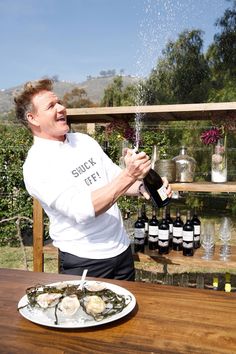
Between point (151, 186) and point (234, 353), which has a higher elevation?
point (151, 186)

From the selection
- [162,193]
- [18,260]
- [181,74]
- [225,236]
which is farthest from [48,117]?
[181,74]

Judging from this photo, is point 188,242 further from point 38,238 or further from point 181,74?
point 181,74

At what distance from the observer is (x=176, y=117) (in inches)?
106

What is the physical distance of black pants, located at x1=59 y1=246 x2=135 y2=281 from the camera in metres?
1.64

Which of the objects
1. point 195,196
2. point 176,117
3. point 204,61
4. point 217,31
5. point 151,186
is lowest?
point 195,196

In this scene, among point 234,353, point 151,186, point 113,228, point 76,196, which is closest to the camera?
point 234,353

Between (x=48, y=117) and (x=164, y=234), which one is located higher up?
(x=48, y=117)

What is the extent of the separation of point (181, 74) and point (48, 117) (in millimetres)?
4910

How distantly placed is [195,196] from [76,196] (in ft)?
13.3

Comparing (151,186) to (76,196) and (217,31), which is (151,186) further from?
(217,31)

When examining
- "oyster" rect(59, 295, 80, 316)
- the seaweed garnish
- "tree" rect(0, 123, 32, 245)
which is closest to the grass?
"tree" rect(0, 123, 32, 245)

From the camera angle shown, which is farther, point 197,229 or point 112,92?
point 112,92

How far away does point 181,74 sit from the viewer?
20.4 ft

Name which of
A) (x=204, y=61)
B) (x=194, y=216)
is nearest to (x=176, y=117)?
(x=194, y=216)
